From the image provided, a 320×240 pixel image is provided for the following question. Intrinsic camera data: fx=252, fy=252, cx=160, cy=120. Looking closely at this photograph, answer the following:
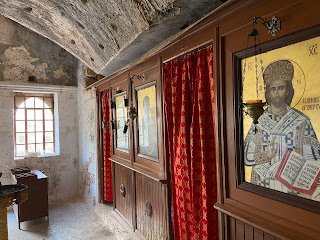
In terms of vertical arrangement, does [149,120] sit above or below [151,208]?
above

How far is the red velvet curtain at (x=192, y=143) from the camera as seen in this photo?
215cm

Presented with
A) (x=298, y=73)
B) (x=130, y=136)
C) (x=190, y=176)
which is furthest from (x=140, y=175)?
(x=298, y=73)

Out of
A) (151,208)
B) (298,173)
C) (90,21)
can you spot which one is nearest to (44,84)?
(90,21)

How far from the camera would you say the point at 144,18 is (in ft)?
8.80

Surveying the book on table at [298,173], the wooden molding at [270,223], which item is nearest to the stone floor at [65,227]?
the wooden molding at [270,223]

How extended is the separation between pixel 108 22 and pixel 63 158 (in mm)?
4381

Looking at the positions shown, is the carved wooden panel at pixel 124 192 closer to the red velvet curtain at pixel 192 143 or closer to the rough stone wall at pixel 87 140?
the rough stone wall at pixel 87 140

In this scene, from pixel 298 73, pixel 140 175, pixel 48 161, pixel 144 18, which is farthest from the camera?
pixel 48 161

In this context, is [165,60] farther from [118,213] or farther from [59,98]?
[59,98]

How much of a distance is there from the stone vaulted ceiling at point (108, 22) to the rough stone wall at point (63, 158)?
7.10 feet

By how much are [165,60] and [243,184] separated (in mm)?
1589

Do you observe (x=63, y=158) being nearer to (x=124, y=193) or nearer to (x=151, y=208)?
(x=124, y=193)

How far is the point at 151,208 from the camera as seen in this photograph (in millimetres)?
3266

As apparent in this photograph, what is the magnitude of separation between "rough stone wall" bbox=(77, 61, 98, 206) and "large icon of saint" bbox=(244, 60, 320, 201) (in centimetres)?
427
